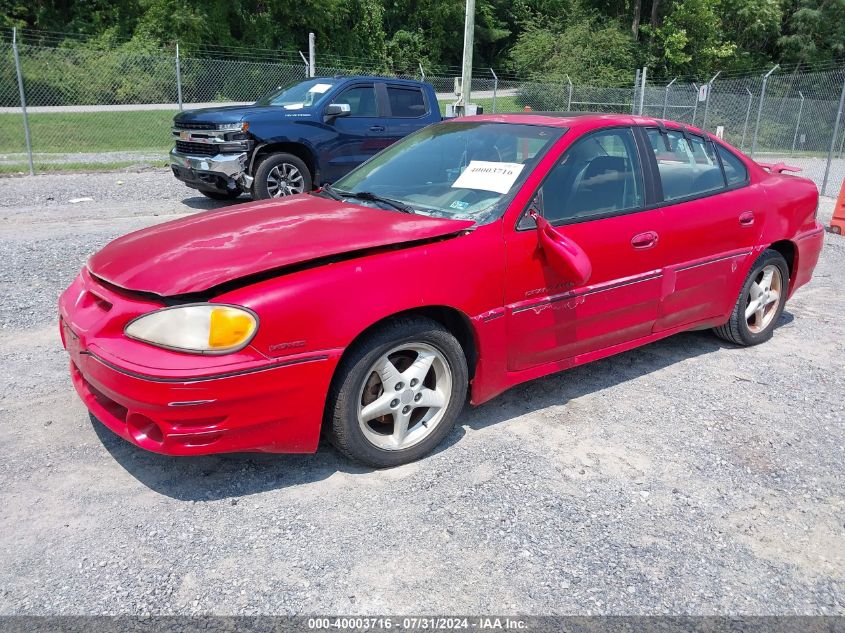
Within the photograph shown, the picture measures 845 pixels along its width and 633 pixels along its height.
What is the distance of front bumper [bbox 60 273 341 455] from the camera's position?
2.77m

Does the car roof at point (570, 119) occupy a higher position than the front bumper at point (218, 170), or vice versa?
the car roof at point (570, 119)

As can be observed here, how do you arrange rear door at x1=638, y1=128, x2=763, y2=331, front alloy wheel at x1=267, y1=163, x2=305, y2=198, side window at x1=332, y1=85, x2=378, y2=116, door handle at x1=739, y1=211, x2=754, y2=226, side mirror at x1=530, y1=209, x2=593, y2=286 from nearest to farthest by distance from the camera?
side mirror at x1=530, y1=209, x2=593, y2=286
rear door at x1=638, y1=128, x2=763, y2=331
door handle at x1=739, y1=211, x2=754, y2=226
front alloy wheel at x1=267, y1=163, x2=305, y2=198
side window at x1=332, y1=85, x2=378, y2=116

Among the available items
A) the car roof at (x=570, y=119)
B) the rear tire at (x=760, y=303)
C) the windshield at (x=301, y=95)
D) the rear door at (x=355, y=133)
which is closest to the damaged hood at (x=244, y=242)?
the car roof at (x=570, y=119)

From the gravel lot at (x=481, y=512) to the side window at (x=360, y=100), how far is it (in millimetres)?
6590

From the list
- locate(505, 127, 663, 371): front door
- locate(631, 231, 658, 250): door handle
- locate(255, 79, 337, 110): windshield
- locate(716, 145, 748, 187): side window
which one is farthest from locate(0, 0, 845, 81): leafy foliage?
locate(631, 231, 658, 250): door handle

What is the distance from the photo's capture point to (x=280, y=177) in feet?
31.3

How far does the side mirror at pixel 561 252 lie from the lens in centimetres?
358

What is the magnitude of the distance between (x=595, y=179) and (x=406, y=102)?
720cm

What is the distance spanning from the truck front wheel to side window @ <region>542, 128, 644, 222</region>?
5.93 meters

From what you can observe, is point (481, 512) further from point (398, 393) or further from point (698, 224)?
point (698, 224)

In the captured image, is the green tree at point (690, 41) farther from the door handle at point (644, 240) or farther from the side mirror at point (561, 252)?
the side mirror at point (561, 252)

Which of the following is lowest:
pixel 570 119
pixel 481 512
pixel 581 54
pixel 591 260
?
pixel 481 512

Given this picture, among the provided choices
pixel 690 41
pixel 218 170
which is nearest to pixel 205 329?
pixel 218 170

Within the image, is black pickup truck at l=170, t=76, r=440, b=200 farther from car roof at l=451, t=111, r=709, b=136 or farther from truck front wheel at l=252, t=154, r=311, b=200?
car roof at l=451, t=111, r=709, b=136
